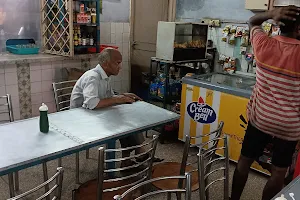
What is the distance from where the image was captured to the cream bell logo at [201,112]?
3377 mm

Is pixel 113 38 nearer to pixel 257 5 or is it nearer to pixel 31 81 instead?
pixel 31 81

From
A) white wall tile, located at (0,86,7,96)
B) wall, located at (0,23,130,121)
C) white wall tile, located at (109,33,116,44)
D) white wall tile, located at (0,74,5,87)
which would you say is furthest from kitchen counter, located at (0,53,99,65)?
white wall tile, located at (109,33,116,44)

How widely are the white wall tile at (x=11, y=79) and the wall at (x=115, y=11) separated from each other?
4.53 feet

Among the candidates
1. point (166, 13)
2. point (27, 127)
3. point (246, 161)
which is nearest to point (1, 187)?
point (27, 127)

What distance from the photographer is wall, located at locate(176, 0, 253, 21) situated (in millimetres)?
3760

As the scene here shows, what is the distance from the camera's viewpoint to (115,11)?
438 centimetres

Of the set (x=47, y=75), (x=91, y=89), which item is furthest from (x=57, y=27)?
(x=91, y=89)

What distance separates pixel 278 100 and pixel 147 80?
2.47m

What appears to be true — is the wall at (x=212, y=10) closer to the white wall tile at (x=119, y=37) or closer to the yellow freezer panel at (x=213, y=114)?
the white wall tile at (x=119, y=37)

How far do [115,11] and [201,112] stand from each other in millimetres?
1898

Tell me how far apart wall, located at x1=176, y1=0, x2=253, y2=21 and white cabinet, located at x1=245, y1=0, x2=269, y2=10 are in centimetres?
19

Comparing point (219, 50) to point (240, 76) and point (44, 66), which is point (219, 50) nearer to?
point (240, 76)

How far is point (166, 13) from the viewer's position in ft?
15.0

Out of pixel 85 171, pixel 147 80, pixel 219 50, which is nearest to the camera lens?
pixel 85 171
